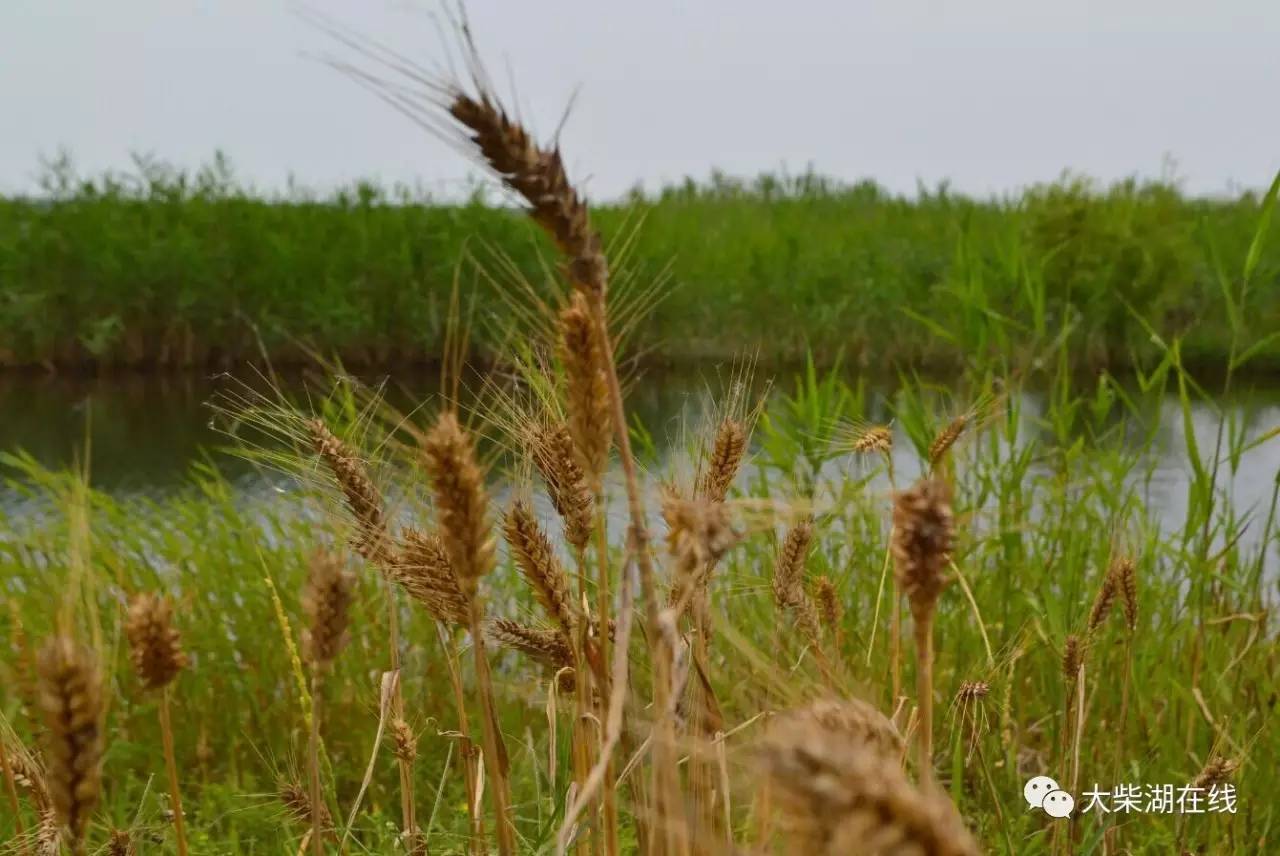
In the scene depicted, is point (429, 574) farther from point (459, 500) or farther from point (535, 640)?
point (459, 500)

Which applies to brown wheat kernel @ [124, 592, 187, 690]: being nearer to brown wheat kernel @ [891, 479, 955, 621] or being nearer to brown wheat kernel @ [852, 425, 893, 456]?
brown wheat kernel @ [891, 479, 955, 621]

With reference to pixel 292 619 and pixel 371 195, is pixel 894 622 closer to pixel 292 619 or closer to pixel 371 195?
pixel 292 619

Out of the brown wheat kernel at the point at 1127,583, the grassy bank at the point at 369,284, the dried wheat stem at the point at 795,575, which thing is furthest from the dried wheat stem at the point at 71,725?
the grassy bank at the point at 369,284

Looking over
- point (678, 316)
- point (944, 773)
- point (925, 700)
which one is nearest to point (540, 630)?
point (925, 700)

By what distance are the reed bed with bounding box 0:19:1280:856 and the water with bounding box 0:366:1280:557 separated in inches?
91.8

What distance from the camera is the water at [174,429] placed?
585cm

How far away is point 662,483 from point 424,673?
2197 millimetres

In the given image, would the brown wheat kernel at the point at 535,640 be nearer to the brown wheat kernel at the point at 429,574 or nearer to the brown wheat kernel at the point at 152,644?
the brown wheat kernel at the point at 429,574

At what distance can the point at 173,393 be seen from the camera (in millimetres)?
9281

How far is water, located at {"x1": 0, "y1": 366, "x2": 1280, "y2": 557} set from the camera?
5.85m

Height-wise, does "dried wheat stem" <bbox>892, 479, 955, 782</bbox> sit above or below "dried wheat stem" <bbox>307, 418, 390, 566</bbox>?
above

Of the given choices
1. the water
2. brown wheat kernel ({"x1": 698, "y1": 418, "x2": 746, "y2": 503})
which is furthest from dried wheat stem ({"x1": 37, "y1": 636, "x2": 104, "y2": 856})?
the water

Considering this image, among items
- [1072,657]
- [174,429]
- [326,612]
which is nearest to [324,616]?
[326,612]

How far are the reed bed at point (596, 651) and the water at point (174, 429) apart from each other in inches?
91.8
